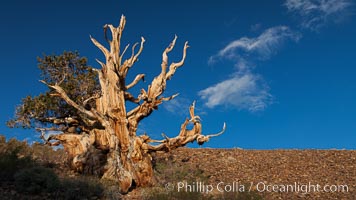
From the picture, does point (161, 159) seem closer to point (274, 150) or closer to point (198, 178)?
point (198, 178)

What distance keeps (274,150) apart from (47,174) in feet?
43.6

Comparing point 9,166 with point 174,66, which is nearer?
point 9,166

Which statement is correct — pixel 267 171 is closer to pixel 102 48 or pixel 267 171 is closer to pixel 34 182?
pixel 102 48

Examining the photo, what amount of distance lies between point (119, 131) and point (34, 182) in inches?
153

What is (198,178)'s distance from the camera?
16.1 metres

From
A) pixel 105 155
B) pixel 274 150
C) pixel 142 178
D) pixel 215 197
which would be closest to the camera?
pixel 215 197

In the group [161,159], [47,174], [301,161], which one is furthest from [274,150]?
[47,174]

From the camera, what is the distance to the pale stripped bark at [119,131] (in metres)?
14.6

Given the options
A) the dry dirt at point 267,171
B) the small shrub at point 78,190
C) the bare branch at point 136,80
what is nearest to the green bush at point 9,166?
the small shrub at point 78,190

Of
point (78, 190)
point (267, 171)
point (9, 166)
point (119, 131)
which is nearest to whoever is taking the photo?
point (78, 190)

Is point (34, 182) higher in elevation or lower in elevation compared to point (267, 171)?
lower

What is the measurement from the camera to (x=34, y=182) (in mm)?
11852

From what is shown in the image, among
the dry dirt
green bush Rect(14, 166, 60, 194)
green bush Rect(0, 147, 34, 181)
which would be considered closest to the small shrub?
green bush Rect(14, 166, 60, 194)

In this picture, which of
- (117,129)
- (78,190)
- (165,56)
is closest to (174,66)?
(165,56)
